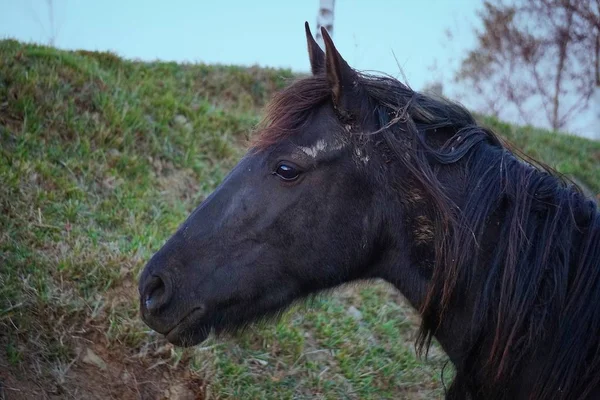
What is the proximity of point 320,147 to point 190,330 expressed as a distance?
42.7 inches

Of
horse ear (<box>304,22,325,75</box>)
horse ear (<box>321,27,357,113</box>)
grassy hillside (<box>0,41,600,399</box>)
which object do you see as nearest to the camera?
horse ear (<box>321,27,357,113</box>)

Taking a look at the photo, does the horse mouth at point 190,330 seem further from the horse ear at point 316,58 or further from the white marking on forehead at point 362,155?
the horse ear at point 316,58

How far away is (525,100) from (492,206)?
15955 millimetres

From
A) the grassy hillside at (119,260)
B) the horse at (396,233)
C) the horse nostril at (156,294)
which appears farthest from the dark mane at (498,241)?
the grassy hillside at (119,260)

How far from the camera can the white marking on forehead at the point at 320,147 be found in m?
3.03

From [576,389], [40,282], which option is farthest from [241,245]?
[40,282]

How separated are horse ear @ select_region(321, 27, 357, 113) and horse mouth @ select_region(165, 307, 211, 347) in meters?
1.20

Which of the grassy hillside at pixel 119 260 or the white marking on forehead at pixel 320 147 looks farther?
the grassy hillside at pixel 119 260

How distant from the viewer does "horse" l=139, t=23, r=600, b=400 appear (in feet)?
9.16

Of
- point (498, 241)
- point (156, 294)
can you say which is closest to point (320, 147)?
point (498, 241)

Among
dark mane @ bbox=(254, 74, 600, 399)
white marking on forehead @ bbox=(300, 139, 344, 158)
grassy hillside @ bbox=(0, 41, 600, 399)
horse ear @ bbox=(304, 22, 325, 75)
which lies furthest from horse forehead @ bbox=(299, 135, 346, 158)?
grassy hillside @ bbox=(0, 41, 600, 399)

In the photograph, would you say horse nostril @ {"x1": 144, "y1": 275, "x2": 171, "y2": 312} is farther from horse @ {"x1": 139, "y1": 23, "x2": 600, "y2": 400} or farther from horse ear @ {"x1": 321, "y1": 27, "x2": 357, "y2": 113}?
horse ear @ {"x1": 321, "y1": 27, "x2": 357, "y2": 113}

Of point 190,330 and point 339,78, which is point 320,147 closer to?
point 339,78

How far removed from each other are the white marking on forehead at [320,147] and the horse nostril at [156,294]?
Result: 0.92 metres
